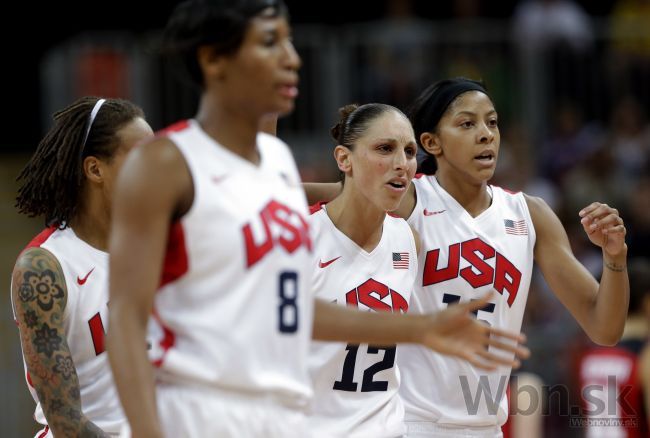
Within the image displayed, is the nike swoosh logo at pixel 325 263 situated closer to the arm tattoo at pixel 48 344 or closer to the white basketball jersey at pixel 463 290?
the white basketball jersey at pixel 463 290

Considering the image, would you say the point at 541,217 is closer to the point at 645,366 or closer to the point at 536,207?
the point at 536,207

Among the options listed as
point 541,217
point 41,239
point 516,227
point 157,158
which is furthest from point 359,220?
point 157,158

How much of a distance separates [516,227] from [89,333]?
2.40m

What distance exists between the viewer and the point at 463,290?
611cm

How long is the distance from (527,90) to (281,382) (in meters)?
9.76

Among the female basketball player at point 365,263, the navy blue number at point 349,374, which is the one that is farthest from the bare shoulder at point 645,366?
the navy blue number at point 349,374

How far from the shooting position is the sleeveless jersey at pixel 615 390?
8000 millimetres

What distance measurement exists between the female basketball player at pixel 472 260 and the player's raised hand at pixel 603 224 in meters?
0.15

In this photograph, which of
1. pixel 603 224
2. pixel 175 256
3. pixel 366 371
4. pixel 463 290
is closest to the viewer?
pixel 175 256

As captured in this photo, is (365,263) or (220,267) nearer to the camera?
(220,267)

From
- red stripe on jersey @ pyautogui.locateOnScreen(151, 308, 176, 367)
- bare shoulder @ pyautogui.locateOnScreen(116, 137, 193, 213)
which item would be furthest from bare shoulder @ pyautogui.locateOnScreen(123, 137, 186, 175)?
red stripe on jersey @ pyautogui.locateOnScreen(151, 308, 176, 367)

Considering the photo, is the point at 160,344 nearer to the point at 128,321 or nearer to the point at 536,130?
the point at 128,321

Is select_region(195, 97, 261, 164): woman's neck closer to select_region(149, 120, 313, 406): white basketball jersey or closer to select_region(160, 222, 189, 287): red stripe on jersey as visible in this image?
select_region(149, 120, 313, 406): white basketball jersey

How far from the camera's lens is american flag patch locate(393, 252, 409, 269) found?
597 centimetres
